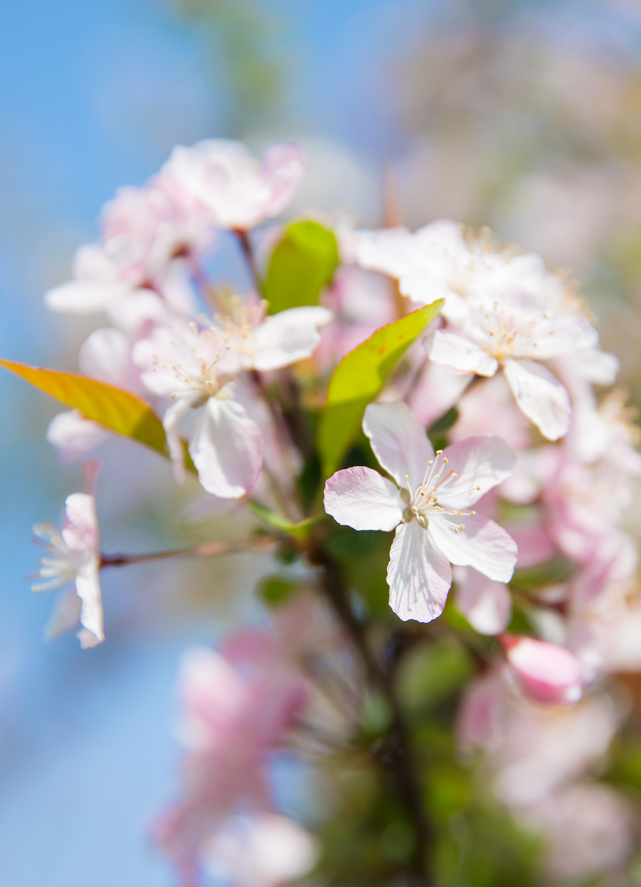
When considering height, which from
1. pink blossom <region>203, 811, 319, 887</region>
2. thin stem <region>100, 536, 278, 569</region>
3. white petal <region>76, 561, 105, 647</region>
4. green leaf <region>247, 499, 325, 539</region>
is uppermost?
green leaf <region>247, 499, 325, 539</region>

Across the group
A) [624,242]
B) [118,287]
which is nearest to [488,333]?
[118,287]

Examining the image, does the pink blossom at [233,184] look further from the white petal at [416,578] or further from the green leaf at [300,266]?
the white petal at [416,578]

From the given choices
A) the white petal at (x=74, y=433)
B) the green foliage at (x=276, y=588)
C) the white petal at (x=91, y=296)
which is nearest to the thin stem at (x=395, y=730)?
the green foliage at (x=276, y=588)

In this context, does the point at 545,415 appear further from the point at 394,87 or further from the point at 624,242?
the point at 394,87

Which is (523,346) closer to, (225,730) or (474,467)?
(474,467)

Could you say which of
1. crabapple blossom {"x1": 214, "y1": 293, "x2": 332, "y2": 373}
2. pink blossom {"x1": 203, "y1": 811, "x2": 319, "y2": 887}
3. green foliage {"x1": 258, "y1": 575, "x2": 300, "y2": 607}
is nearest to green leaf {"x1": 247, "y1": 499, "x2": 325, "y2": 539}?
crabapple blossom {"x1": 214, "y1": 293, "x2": 332, "y2": 373}

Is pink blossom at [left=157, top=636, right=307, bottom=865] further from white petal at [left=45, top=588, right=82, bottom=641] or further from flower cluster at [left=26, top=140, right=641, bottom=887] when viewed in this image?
white petal at [left=45, top=588, right=82, bottom=641]
